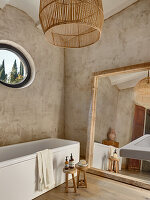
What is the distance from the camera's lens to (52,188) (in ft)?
8.22

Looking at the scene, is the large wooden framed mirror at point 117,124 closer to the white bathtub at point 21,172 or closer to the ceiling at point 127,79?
the ceiling at point 127,79

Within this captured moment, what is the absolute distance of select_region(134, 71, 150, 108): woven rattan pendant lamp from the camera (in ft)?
8.73

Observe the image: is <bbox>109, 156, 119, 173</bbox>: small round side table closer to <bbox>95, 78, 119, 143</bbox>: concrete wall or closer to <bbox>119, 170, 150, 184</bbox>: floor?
<bbox>119, 170, 150, 184</bbox>: floor

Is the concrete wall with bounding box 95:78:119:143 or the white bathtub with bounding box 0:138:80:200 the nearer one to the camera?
the white bathtub with bounding box 0:138:80:200

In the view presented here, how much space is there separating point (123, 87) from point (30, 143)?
79.5 inches

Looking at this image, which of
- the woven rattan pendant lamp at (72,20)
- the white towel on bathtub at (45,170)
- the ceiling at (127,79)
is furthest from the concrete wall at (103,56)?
the white towel on bathtub at (45,170)

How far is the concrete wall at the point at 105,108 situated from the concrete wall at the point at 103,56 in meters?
0.33

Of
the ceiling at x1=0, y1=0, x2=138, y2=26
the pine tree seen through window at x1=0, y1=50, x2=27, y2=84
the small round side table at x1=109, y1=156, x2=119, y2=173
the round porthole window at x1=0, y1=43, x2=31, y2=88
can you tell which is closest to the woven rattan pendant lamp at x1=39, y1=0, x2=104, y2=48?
the ceiling at x1=0, y1=0, x2=138, y2=26

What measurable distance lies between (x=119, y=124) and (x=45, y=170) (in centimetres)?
147

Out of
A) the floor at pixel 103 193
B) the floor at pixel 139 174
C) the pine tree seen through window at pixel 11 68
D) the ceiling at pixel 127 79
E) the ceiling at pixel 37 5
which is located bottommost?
the floor at pixel 103 193

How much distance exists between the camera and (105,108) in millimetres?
3137

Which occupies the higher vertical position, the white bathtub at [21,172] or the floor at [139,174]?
the white bathtub at [21,172]

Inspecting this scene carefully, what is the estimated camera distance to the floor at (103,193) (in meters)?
2.24

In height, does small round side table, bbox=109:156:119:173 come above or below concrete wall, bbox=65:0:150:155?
below
